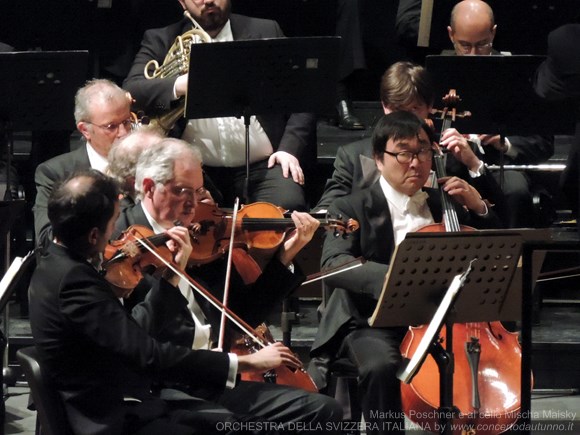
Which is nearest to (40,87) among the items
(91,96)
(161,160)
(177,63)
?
(91,96)

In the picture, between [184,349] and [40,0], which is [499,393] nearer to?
[184,349]

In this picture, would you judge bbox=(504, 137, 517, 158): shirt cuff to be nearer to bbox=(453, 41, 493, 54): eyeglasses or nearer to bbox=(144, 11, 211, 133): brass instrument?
bbox=(453, 41, 493, 54): eyeglasses

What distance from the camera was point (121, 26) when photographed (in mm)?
6367

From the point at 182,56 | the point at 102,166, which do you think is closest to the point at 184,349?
the point at 102,166

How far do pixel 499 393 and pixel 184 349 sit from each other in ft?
3.97

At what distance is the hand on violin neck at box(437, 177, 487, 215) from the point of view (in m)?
4.34

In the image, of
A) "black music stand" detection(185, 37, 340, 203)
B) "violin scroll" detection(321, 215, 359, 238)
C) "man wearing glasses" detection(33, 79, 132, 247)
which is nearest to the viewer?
"violin scroll" detection(321, 215, 359, 238)

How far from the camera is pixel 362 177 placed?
4797mm

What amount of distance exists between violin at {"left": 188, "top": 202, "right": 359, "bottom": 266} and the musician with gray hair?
39.1 inches

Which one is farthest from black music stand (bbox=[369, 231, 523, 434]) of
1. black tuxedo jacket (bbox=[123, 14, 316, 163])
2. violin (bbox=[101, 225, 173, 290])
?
black tuxedo jacket (bbox=[123, 14, 316, 163])

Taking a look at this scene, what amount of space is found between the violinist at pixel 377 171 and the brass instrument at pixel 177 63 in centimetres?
81

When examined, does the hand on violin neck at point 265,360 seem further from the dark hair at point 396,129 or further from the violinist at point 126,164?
the dark hair at point 396,129

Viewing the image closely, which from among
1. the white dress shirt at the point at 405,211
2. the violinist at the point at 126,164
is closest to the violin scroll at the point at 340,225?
the white dress shirt at the point at 405,211

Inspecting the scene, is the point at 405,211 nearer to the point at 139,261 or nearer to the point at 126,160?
the point at 126,160
